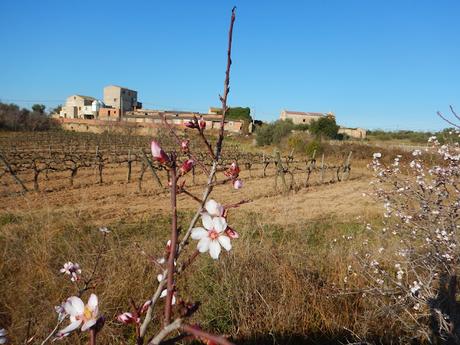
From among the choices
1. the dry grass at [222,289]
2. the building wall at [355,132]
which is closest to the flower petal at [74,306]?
the dry grass at [222,289]

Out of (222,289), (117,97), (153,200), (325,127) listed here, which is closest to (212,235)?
(222,289)

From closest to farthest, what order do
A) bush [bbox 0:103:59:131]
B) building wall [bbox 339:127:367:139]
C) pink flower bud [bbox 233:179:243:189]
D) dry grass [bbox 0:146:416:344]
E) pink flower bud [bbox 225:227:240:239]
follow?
pink flower bud [bbox 225:227:240:239] → pink flower bud [bbox 233:179:243:189] → dry grass [bbox 0:146:416:344] → bush [bbox 0:103:59:131] → building wall [bbox 339:127:367:139]

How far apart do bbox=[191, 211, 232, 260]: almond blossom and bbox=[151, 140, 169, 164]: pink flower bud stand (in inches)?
6.2

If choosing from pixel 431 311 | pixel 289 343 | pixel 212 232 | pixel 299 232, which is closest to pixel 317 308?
pixel 289 343

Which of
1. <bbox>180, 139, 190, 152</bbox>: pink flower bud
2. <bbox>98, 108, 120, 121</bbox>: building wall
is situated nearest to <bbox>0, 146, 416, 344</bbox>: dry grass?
<bbox>180, 139, 190, 152</bbox>: pink flower bud

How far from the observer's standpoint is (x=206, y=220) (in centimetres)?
83

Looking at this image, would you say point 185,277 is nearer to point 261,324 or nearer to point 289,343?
point 261,324

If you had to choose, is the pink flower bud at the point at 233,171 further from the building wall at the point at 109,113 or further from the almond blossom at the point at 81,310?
the building wall at the point at 109,113

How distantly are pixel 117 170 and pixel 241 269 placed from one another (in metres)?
17.6

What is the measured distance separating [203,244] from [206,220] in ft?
0.20

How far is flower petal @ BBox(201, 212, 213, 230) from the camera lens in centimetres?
83

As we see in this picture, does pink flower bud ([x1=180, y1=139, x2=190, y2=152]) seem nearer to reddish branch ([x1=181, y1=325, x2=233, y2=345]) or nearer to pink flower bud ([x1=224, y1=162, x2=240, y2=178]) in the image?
pink flower bud ([x1=224, y1=162, x2=240, y2=178])

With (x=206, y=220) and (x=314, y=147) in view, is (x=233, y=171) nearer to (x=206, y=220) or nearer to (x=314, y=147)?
(x=206, y=220)

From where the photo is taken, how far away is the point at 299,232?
7043 mm
